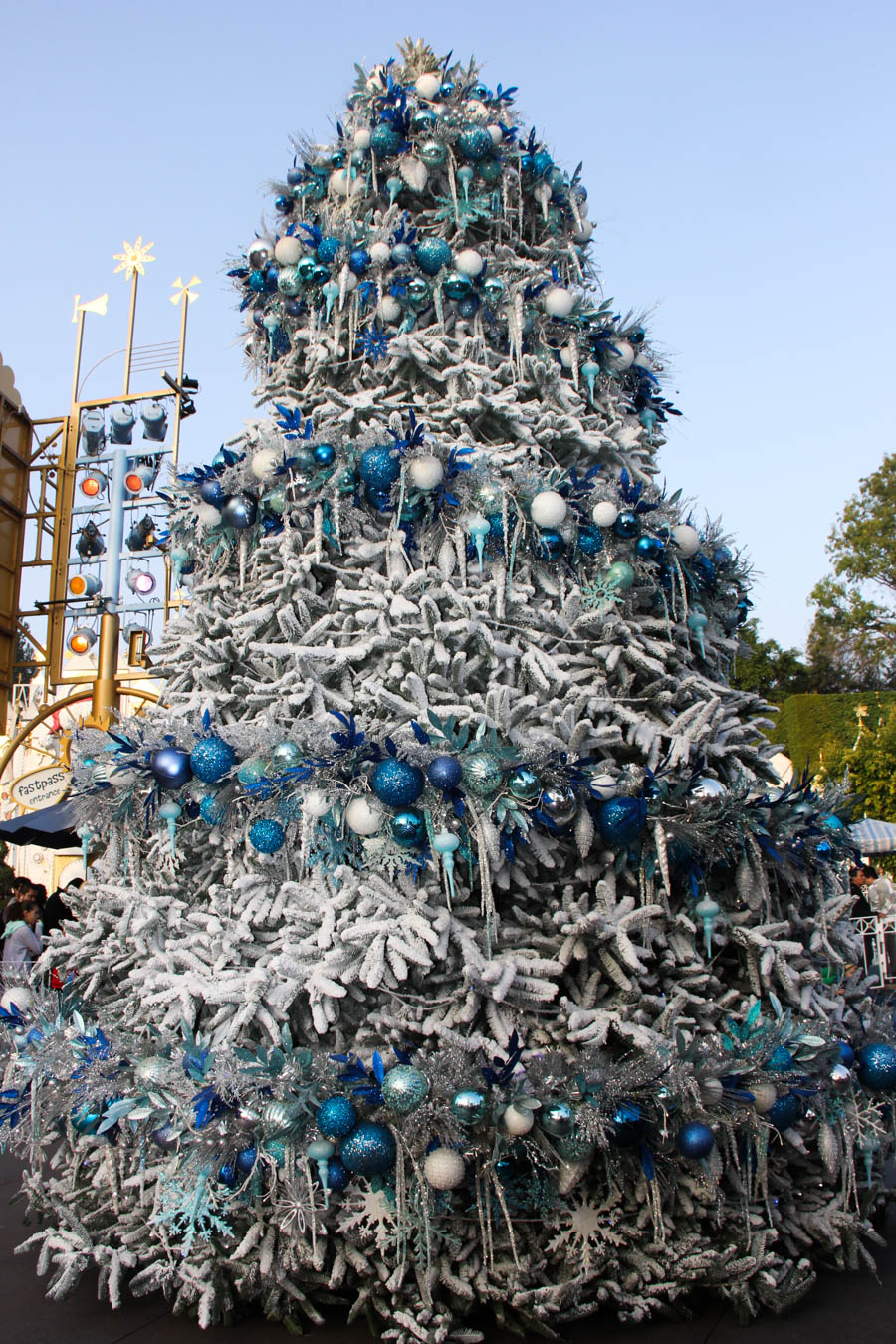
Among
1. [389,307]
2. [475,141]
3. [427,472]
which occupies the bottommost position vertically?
[427,472]

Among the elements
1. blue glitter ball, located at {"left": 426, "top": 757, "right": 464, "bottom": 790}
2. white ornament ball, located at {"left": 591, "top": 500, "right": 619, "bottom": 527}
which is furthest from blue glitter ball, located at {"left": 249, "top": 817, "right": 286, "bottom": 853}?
white ornament ball, located at {"left": 591, "top": 500, "right": 619, "bottom": 527}

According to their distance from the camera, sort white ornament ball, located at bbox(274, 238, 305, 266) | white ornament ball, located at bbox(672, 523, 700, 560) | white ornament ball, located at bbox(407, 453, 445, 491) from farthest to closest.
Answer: white ornament ball, located at bbox(274, 238, 305, 266), white ornament ball, located at bbox(672, 523, 700, 560), white ornament ball, located at bbox(407, 453, 445, 491)

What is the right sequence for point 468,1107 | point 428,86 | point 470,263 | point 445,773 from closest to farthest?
point 468,1107 → point 445,773 → point 470,263 → point 428,86

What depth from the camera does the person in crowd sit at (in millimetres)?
5914

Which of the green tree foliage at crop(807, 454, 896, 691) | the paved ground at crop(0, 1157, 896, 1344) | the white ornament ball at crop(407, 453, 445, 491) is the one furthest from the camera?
Answer: the green tree foliage at crop(807, 454, 896, 691)

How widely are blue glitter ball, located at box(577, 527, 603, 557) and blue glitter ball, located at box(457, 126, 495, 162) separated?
1.68 m

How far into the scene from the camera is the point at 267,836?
2713mm

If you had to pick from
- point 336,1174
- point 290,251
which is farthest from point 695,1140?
point 290,251

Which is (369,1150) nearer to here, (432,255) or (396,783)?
(396,783)

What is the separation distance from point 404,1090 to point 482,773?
842 millimetres

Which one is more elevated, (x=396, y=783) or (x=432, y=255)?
(x=432, y=255)

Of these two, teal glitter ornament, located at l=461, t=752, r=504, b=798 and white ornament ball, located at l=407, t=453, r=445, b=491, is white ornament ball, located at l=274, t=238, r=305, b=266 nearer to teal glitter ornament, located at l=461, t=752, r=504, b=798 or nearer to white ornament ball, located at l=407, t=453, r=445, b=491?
A: white ornament ball, located at l=407, t=453, r=445, b=491

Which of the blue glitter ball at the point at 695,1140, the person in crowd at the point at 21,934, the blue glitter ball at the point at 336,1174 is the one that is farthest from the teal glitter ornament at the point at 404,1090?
the person in crowd at the point at 21,934

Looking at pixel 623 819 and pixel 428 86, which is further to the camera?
pixel 428 86
